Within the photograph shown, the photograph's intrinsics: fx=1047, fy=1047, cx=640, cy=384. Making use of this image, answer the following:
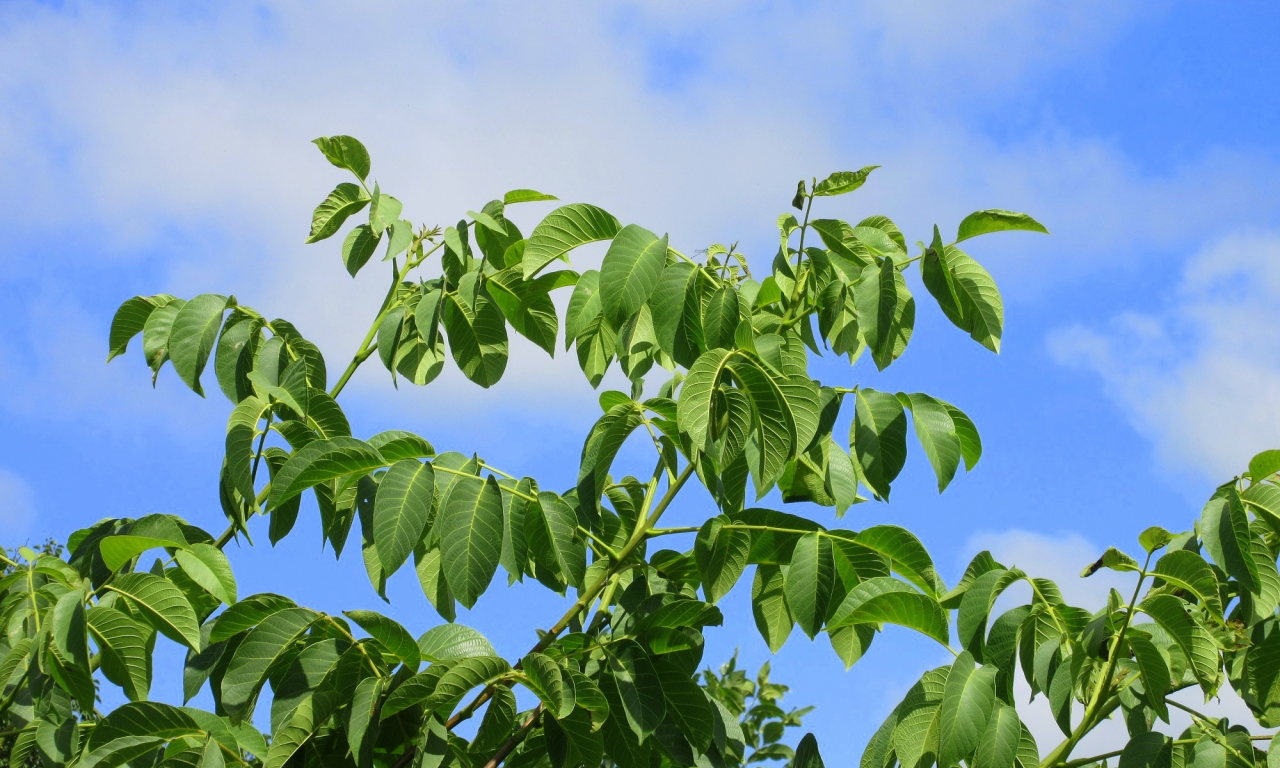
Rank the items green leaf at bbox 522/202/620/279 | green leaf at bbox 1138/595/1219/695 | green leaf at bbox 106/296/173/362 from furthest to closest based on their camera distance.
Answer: green leaf at bbox 106/296/173/362
green leaf at bbox 522/202/620/279
green leaf at bbox 1138/595/1219/695

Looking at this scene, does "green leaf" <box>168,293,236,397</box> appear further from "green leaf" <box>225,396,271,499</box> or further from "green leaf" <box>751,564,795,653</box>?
"green leaf" <box>751,564,795,653</box>

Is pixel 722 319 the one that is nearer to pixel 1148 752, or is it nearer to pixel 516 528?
pixel 516 528

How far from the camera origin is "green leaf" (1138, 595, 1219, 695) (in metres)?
1.75

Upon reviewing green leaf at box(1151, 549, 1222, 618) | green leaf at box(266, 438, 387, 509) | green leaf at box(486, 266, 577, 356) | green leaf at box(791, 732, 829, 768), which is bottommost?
green leaf at box(791, 732, 829, 768)

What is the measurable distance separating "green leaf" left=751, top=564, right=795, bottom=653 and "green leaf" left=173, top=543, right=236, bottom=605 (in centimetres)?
103

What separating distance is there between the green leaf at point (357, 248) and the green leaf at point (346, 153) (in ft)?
0.60

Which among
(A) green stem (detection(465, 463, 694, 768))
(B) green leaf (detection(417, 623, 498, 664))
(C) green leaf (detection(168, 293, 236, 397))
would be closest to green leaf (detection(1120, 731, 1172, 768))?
(A) green stem (detection(465, 463, 694, 768))

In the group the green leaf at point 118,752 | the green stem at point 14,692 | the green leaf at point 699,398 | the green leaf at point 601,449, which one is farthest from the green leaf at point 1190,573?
the green stem at point 14,692

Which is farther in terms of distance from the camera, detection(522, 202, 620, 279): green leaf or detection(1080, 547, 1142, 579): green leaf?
detection(522, 202, 620, 279): green leaf

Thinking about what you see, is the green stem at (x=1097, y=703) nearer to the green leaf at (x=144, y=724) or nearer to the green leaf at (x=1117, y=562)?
the green leaf at (x=1117, y=562)

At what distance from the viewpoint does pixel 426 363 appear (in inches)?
103

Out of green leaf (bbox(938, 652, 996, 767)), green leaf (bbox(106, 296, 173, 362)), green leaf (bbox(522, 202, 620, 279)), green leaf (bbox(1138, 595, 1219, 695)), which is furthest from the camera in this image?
green leaf (bbox(106, 296, 173, 362))

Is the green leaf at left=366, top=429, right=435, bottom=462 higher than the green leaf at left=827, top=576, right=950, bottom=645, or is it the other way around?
the green leaf at left=366, top=429, right=435, bottom=462

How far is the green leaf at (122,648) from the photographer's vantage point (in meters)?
1.97
